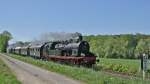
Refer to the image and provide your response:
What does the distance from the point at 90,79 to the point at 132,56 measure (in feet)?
175

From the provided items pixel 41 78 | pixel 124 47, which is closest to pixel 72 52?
pixel 41 78

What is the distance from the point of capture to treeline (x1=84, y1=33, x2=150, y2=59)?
84.3 metres

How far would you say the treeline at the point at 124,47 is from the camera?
8431 cm

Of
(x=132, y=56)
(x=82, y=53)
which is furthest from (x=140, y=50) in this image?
(x=82, y=53)

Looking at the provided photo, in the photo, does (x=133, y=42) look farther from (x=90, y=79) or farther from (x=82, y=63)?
(x=90, y=79)

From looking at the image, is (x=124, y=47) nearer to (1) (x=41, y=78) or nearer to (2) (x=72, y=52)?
(2) (x=72, y=52)

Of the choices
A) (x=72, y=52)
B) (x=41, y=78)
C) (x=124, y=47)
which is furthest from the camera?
(x=124, y=47)

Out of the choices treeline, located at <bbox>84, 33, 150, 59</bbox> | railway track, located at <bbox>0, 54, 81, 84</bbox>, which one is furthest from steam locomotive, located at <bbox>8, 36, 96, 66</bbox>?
treeline, located at <bbox>84, 33, 150, 59</bbox>

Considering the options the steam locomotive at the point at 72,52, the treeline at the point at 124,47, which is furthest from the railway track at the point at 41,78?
the treeline at the point at 124,47

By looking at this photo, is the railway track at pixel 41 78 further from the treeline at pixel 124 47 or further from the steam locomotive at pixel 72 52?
the treeline at pixel 124 47

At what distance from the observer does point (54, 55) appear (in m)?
64.2

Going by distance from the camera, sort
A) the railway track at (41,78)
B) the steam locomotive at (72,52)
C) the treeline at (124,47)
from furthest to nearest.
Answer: the treeline at (124,47) < the steam locomotive at (72,52) < the railway track at (41,78)

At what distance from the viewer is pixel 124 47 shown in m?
91.1

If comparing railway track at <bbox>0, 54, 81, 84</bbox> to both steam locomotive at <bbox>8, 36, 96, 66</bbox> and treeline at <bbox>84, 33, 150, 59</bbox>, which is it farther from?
treeline at <bbox>84, 33, 150, 59</bbox>
